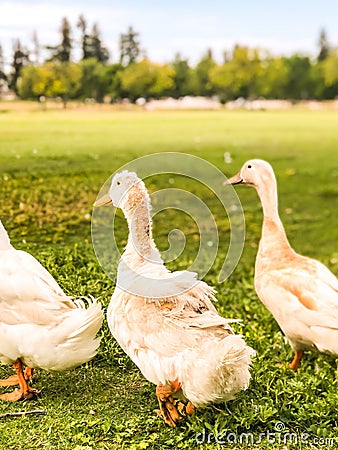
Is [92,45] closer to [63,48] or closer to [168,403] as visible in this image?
[63,48]

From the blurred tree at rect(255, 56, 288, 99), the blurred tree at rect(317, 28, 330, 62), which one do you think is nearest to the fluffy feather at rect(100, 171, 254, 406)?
the blurred tree at rect(255, 56, 288, 99)

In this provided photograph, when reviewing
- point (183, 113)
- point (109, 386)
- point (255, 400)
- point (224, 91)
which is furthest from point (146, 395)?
point (224, 91)

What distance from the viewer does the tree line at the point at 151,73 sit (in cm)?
431

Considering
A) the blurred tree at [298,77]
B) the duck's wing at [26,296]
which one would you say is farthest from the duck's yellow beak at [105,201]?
the blurred tree at [298,77]

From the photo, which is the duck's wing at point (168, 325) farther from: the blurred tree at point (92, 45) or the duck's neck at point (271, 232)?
the blurred tree at point (92, 45)

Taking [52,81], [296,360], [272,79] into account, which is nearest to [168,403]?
[296,360]

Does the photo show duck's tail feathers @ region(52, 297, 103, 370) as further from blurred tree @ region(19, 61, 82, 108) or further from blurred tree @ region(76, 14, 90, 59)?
blurred tree @ region(76, 14, 90, 59)

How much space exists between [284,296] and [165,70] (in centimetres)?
247

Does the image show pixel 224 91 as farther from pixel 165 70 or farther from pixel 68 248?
pixel 68 248

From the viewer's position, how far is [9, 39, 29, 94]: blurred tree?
14.0 feet

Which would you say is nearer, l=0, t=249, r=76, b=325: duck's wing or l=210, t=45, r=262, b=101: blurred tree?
l=0, t=249, r=76, b=325: duck's wing

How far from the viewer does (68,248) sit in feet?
12.9

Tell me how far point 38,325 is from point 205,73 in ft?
11.4

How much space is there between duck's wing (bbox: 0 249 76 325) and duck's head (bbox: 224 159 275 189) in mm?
1267
